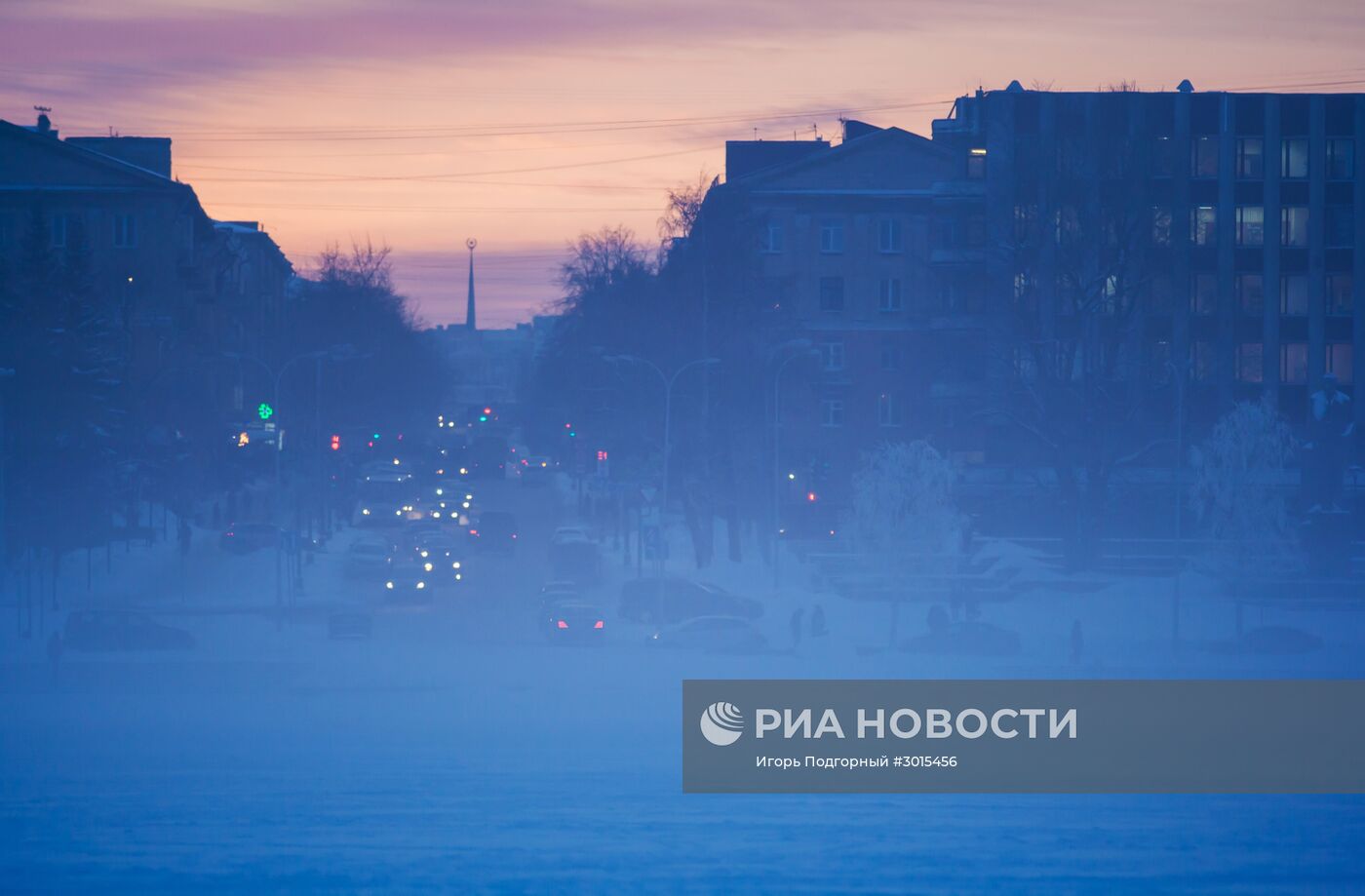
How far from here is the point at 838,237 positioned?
2586 inches

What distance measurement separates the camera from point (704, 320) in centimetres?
4575

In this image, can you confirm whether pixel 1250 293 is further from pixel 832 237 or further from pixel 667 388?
pixel 667 388

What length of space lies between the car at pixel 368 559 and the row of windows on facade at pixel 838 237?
27736mm

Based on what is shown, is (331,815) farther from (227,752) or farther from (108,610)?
(108,610)

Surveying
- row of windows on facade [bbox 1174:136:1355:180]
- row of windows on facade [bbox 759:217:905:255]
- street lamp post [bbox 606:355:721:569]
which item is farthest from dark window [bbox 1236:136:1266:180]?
street lamp post [bbox 606:355:721:569]

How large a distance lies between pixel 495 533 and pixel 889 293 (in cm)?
2470

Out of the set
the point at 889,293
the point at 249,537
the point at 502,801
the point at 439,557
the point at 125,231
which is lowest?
the point at 502,801

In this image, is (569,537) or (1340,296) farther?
(1340,296)

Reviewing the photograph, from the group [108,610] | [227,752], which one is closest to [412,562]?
[108,610]

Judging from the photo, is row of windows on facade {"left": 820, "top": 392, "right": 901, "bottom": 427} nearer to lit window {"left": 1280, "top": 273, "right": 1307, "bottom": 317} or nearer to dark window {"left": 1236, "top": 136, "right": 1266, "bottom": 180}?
lit window {"left": 1280, "top": 273, "right": 1307, "bottom": 317}

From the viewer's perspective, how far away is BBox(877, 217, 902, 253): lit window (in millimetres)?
65812

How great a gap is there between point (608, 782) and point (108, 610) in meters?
16.2

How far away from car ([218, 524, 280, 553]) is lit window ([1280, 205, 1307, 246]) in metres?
39.6

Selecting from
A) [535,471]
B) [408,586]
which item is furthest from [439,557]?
[535,471]
